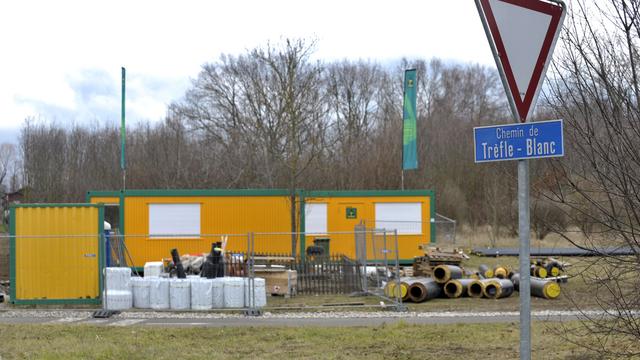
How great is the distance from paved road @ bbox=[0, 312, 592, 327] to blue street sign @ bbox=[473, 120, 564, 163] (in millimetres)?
9734

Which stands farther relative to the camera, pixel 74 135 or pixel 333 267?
pixel 74 135

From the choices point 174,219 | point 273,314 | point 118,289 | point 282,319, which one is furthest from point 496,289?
point 174,219

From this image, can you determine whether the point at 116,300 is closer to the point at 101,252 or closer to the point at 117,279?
the point at 117,279

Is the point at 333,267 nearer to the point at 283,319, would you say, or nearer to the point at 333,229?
the point at 283,319

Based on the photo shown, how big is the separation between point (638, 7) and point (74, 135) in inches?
2752

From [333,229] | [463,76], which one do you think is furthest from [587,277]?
[463,76]

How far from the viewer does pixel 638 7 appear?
5906 millimetres

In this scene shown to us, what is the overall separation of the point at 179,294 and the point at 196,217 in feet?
35.7

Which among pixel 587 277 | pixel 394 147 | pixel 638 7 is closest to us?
pixel 638 7

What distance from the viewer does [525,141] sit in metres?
4.46

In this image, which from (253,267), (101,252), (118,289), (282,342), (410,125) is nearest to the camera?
(282,342)

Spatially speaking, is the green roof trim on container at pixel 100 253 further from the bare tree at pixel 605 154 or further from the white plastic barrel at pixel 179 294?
the bare tree at pixel 605 154

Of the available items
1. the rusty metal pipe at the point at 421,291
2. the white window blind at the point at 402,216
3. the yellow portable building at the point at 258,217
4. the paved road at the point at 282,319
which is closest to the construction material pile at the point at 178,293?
the paved road at the point at 282,319

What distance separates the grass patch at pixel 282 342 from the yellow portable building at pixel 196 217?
42.2 ft
